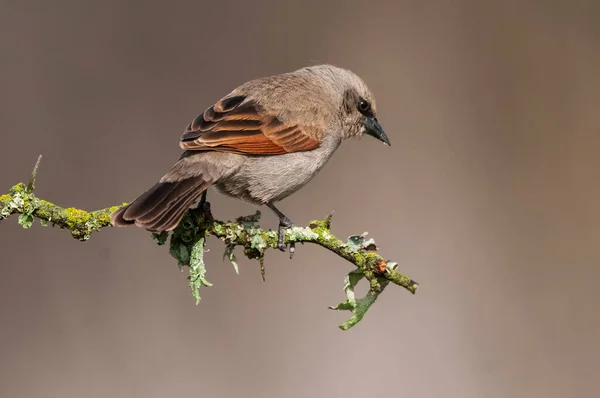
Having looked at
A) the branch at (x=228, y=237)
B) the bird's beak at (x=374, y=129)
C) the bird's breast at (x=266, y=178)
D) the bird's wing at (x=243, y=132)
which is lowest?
the branch at (x=228, y=237)

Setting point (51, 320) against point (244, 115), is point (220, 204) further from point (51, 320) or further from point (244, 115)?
point (244, 115)

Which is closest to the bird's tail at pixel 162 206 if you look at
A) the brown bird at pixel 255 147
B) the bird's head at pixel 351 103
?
the brown bird at pixel 255 147

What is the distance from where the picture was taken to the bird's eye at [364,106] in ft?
14.6

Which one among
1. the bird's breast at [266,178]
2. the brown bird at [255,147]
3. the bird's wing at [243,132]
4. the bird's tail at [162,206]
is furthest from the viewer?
the bird's breast at [266,178]

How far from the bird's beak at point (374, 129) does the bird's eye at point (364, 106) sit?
43 millimetres

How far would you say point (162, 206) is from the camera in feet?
9.51

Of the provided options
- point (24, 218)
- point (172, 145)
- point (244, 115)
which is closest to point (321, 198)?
point (172, 145)

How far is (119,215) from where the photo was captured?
8.99ft

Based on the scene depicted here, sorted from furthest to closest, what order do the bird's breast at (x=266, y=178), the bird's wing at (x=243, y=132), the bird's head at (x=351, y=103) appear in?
the bird's head at (x=351, y=103) < the bird's breast at (x=266, y=178) < the bird's wing at (x=243, y=132)

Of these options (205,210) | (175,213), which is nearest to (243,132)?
(205,210)

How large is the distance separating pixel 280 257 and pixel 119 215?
2779 mm

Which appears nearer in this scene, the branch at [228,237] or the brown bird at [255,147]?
the branch at [228,237]

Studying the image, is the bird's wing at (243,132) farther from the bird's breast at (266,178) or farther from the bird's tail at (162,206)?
the bird's tail at (162,206)

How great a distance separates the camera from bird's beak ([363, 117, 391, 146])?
4.44 m
